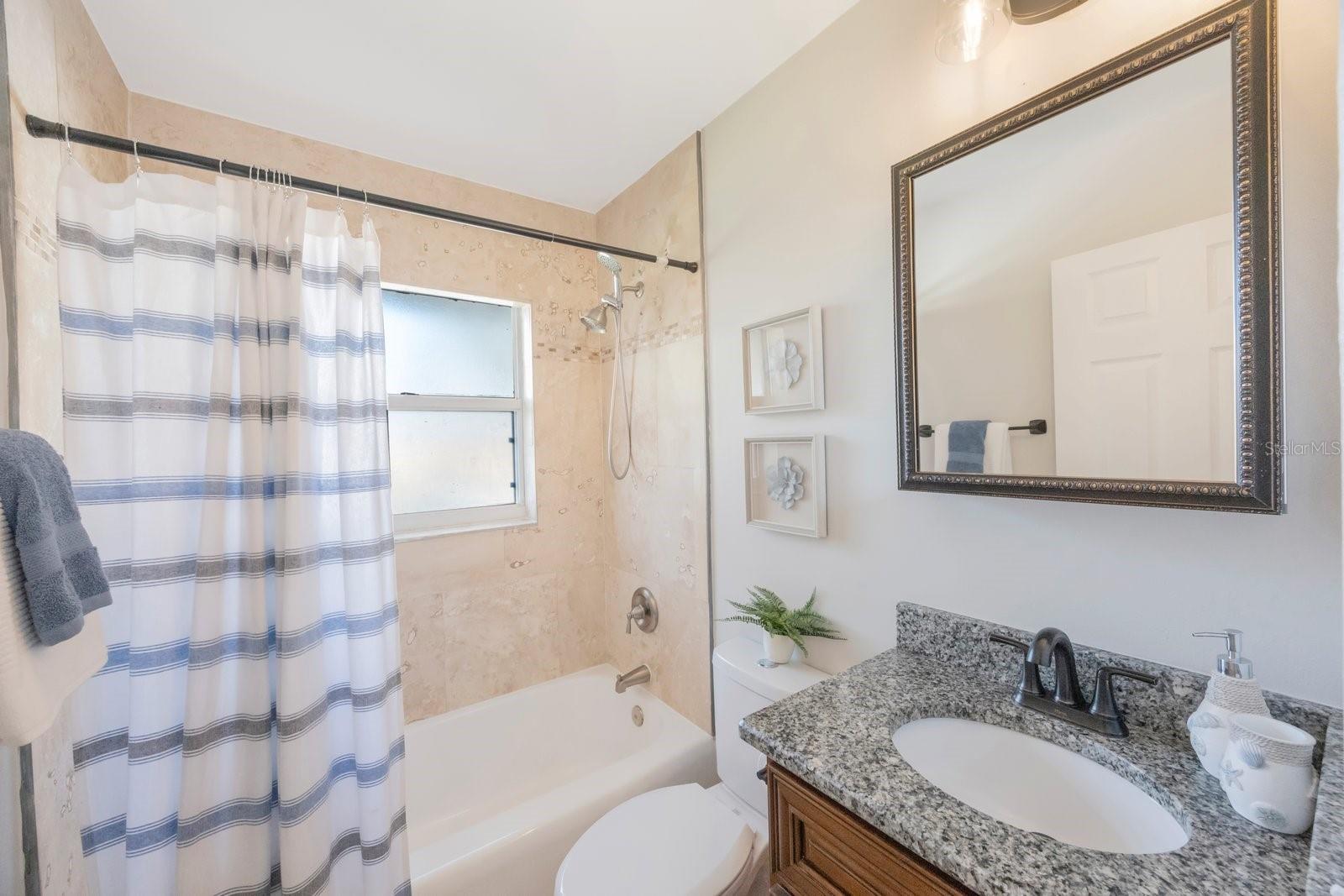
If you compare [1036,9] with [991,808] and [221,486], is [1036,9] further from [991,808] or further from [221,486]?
[221,486]

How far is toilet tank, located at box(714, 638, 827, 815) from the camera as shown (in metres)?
1.32

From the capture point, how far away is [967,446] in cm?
103

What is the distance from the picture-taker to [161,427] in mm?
1038

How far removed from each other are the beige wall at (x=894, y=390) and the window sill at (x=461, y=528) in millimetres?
940

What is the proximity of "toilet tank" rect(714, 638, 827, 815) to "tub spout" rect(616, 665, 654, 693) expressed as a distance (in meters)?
0.62

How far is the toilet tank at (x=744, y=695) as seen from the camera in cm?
132

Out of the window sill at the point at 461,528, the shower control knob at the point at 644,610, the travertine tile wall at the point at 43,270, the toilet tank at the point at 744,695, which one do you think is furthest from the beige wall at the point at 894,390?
the travertine tile wall at the point at 43,270

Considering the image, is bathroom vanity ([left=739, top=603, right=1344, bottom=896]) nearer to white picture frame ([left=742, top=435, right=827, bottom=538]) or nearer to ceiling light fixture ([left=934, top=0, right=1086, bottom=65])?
white picture frame ([left=742, top=435, right=827, bottom=538])

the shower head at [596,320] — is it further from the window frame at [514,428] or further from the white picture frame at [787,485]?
the white picture frame at [787,485]

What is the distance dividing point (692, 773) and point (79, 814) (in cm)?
149

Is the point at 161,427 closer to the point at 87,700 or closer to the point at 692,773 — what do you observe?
the point at 87,700

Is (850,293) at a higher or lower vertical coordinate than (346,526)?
higher

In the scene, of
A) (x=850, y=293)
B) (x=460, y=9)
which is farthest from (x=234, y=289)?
(x=850, y=293)

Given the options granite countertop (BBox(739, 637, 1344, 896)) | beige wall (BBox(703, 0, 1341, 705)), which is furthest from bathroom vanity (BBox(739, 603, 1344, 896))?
beige wall (BBox(703, 0, 1341, 705))
